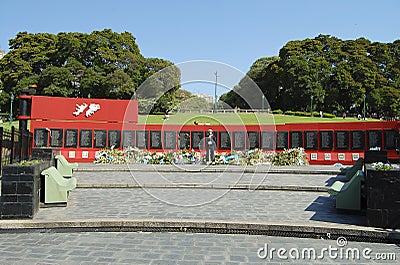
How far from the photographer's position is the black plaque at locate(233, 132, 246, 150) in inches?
904

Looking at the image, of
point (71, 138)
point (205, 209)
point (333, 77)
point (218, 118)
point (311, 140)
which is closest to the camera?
point (205, 209)

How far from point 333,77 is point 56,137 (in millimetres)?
50508

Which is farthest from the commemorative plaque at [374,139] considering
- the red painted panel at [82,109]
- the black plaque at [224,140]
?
the red painted panel at [82,109]

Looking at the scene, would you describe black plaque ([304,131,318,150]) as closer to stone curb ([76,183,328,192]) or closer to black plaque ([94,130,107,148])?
stone curb ([76,183,328,192])

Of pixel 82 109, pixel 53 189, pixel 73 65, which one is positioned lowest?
pixel 53 189

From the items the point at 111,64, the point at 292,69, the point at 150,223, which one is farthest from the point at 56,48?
the point at 150,223

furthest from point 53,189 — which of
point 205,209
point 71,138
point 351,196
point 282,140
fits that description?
point 282,140

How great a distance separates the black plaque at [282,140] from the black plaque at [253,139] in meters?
1.19

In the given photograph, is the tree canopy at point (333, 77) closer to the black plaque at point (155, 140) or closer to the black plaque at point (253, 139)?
the black plaque at point (253, 139)

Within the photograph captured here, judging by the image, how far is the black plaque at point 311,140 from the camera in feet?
69.4

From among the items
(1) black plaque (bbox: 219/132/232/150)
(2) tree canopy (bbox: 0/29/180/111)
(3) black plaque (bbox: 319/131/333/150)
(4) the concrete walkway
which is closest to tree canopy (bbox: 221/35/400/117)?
(2) tree canopy (bbox: 0/29/180/111)

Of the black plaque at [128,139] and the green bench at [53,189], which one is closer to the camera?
the green bench at [53,189]

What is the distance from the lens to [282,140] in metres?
22.1

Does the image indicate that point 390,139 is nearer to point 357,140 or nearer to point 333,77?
point 357,140
